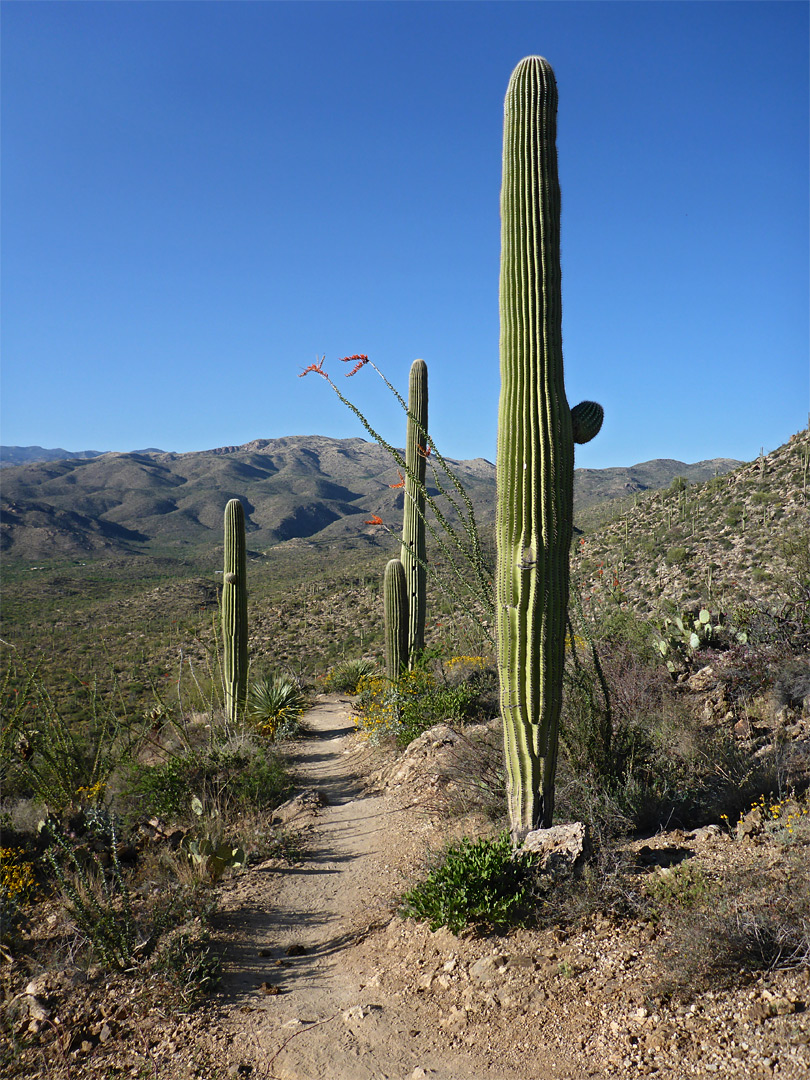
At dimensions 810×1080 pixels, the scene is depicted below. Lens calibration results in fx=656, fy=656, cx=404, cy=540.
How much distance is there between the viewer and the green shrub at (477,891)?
3389mm

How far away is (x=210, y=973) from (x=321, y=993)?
0.61 metres

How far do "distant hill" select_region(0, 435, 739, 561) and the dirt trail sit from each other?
40.0m

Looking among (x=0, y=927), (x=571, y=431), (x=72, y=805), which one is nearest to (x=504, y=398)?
(x=571, y=431)

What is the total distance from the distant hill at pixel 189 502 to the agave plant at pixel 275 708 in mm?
34946

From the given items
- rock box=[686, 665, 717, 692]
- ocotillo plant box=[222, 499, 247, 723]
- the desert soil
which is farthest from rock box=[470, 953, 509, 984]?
ocotillo plant box=[222, 499, 247, 723]

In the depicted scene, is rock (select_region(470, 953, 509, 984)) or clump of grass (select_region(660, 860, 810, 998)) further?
rock (select_region(470, 953, 509, 984))

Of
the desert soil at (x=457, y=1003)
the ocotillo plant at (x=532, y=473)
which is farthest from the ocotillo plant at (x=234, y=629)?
the ocotillo plant at (x=532, y=473)

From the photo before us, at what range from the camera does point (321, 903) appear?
14.2ft

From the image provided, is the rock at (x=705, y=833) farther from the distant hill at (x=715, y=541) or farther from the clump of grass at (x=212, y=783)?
the distant hill at (x=715, y=541)

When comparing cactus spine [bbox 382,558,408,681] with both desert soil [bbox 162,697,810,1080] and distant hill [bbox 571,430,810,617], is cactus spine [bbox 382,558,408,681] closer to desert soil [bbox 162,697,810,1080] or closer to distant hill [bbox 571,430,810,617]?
distant hill [bbox 571,430,810,617]

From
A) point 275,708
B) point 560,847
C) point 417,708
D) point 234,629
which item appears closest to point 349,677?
point 275,708

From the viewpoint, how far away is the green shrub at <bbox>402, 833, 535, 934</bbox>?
3.39 metres

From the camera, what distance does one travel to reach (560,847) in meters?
3.57

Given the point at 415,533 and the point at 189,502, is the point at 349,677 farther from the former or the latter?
the point at 189,502
